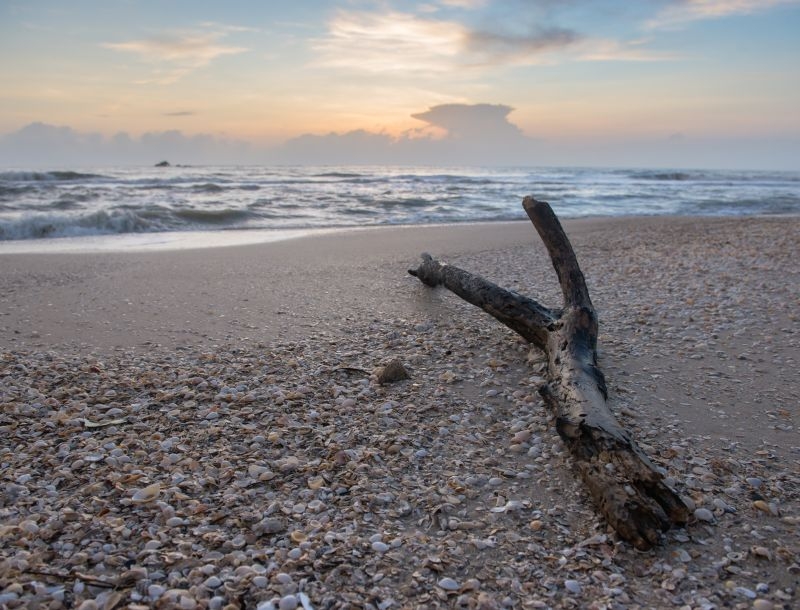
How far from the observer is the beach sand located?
2137 mm

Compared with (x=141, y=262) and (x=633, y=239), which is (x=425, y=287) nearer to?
(x=141, y=262)

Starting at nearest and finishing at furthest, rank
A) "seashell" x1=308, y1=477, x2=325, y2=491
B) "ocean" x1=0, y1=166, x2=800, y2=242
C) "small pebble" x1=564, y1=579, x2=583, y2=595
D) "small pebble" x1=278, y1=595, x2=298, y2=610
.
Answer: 1. "small pebble" x1=278, y1=595, x2=298, y2=610
2. "small pebble" x1=564, y1=579, x2=583, y2=595
3. "seashell" x1=308, y1=477, x2=325, y2=491
4. "ocean" x1=0, y1=166, x2=800, y2=242

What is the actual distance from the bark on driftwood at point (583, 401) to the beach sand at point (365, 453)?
0.39ft

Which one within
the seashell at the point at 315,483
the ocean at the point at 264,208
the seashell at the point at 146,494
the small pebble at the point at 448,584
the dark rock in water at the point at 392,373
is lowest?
the small pebble at the point at 448,584

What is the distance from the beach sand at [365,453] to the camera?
2.14m

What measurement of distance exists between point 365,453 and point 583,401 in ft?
3.72

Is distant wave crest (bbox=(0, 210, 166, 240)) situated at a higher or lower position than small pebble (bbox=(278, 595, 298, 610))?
higher

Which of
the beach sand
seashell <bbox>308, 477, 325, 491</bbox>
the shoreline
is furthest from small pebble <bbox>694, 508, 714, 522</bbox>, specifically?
the shoreline

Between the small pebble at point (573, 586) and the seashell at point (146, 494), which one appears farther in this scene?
the seashell at point (146, 494)

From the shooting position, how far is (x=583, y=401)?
2996 mm

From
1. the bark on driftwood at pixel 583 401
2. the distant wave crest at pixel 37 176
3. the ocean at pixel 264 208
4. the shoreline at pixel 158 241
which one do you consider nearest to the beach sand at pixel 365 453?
the bark on driftwood at pixel 583 401

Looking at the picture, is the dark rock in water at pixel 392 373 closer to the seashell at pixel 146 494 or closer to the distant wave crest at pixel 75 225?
the seashell at pixel 146 494

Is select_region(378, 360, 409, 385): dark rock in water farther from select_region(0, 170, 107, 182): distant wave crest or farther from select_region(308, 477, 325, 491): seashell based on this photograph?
select_region(0, 170, 107, 182): distant wave crest

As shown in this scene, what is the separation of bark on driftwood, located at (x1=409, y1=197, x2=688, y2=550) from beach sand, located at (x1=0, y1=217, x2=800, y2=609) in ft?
0.39
